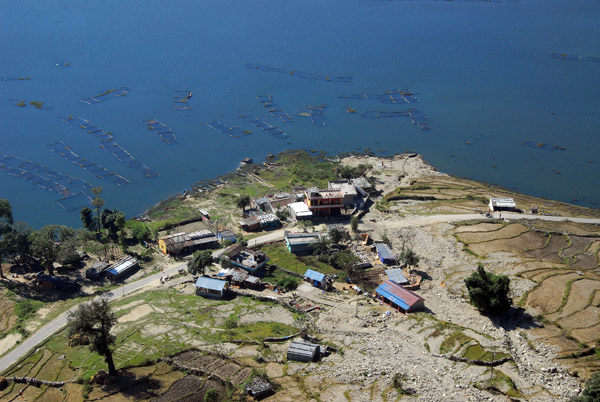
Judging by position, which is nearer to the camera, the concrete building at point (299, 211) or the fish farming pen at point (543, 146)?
the concrete building at point (299, 211)

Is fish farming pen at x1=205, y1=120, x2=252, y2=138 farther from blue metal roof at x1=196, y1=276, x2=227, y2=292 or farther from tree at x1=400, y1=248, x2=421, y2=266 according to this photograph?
tree at x1=400, y1=248, x2=421, y2=266

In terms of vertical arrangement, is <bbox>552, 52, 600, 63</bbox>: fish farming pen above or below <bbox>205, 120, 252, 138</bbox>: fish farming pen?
above

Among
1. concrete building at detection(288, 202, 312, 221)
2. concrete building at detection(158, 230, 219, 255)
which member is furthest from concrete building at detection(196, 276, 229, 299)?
concrete building at detection(288, 202, 312, 221)

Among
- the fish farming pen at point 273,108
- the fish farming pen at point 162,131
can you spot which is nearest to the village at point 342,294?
the fish farming pen at point 162,131

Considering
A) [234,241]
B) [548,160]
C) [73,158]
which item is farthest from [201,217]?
[548,160]

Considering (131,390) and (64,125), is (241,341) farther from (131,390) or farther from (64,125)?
(64,125)

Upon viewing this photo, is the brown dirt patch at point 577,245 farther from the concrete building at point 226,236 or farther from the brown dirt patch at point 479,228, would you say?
the concrete building at point 226,236
